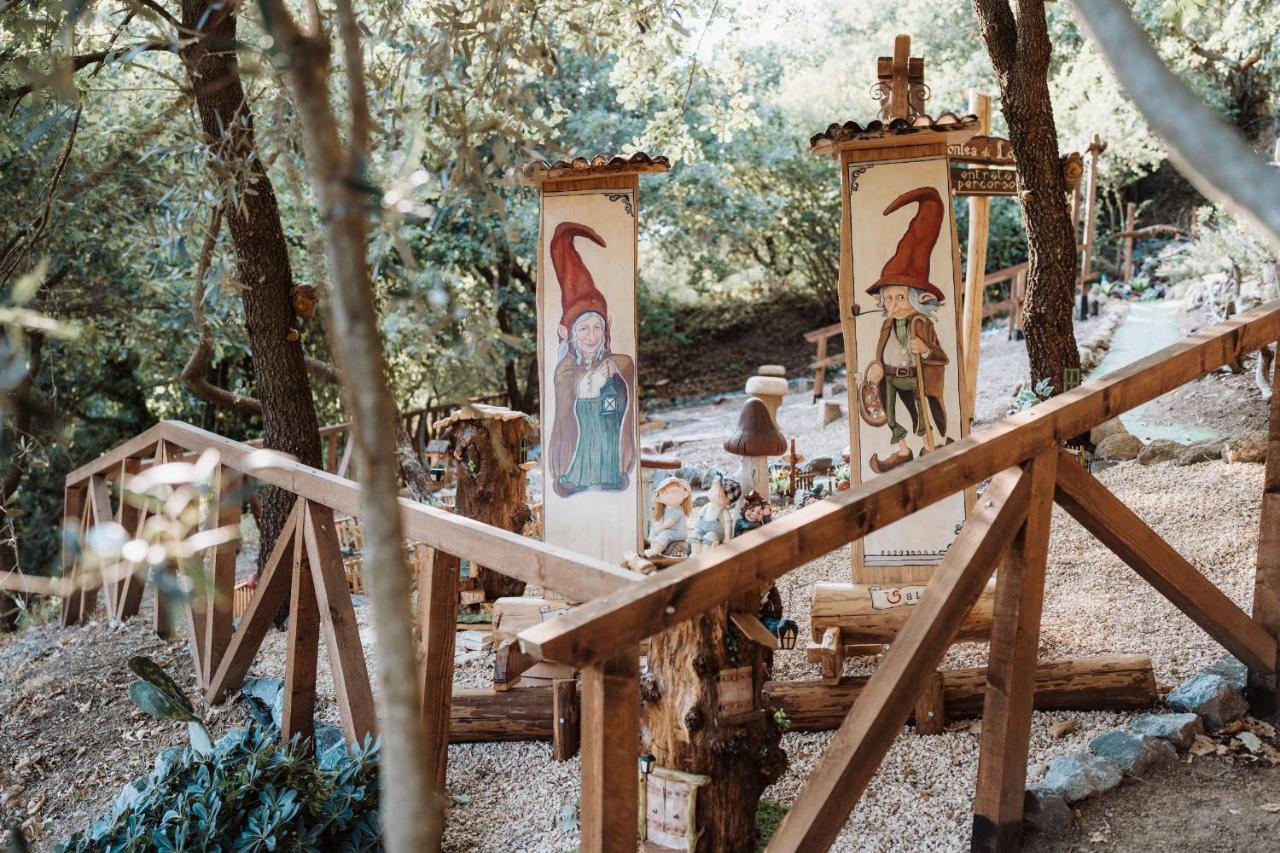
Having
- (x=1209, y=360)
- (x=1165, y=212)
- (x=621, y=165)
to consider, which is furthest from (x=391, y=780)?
(x=1165, y=212)

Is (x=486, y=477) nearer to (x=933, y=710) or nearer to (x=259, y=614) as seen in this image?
(x=259, y=614)

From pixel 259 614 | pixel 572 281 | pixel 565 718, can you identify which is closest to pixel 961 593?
pixel 565 718

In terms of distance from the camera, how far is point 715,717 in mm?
3084

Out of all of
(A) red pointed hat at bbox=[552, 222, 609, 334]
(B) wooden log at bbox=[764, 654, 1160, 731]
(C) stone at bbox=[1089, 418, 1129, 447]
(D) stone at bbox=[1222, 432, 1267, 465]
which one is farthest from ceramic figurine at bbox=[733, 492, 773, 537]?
(C) stone at bbox=[1089, 418, 1129, 447]

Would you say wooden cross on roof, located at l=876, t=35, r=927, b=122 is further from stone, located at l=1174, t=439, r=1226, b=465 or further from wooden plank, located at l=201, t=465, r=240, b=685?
wooden plank, located at l=201, t=465, r=240, b=685

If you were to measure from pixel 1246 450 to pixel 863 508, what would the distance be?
202 inches

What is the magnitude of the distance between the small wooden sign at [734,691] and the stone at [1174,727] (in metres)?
1.41

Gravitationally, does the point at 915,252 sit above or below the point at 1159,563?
above

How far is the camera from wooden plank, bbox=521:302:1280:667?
2092 mm

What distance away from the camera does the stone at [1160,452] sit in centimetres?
698

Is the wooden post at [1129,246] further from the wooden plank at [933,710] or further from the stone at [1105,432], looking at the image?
the wooden plank at [933,710]

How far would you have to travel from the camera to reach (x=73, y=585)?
2.15 meters

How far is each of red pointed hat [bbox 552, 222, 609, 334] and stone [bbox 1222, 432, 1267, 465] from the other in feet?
13.5

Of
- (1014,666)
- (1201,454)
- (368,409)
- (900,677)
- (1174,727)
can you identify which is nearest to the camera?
(368,409)
